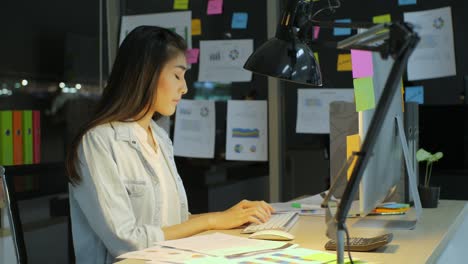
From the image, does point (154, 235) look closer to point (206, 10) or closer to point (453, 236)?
point (453, 236)

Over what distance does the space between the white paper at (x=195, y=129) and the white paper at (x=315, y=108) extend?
0.55 metres

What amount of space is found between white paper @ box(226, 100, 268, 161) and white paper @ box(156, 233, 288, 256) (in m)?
1.98

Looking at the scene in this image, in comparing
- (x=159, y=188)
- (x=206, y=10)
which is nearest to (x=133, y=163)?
(x=159, y=188)

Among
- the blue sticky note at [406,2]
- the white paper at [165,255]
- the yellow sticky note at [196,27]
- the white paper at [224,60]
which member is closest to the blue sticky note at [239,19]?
the white paper at [224,60]

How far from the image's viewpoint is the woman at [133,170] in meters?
2.01

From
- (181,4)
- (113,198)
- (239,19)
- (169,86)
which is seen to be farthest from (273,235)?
(181,4)

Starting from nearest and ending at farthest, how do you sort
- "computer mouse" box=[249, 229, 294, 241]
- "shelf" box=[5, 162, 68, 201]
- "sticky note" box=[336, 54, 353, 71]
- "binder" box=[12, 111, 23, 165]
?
"computer mouse" box=[249, 229, 294, 241] < "sticky note" box=[336, 54, 353, 71] < "binder" box=[12, 111, 23, 165] < "shelf" box=[5, 162, 68, 201]

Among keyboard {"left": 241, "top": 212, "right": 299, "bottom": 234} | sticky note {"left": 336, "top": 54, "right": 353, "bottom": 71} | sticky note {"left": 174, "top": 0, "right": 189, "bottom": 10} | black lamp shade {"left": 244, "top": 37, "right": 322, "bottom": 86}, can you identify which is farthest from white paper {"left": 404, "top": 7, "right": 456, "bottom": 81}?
black lamp shade {"left": 244, "top": 37, "right": 322, "bottom": 86}

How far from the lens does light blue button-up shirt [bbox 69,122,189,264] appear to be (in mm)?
1993

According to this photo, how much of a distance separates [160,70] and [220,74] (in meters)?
1.76

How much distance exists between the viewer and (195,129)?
405 cm

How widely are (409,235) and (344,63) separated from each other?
1876 millimetres

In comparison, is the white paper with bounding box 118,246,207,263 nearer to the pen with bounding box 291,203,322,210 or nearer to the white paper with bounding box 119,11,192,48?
the pen with bounding box 291,203,322,210

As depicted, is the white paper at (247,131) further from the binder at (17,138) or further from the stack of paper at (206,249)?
the stack of paper at (206,249)
